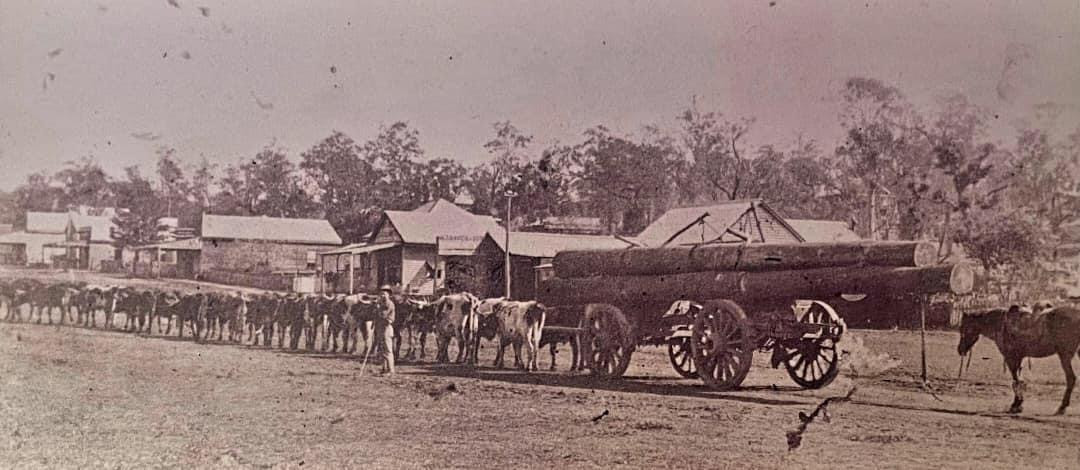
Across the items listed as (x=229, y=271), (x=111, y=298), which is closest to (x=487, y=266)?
(x=229, y=271)

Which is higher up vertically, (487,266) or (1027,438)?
(487,266)

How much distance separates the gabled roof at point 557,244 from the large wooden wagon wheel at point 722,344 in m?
1.06

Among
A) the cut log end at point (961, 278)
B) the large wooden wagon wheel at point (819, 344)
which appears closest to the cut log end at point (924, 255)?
the cut log end at point (961, 278)

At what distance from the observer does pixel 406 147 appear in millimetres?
8031

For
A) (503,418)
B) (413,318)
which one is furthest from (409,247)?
(413,318)

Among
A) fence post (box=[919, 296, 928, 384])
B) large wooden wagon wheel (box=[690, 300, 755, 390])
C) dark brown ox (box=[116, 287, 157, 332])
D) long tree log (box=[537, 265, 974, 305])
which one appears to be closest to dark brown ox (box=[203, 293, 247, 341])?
dark brown ox (box=[116, 287, 157, 332])

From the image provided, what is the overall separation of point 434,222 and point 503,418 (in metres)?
1.97

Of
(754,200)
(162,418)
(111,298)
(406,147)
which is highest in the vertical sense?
(406,147)

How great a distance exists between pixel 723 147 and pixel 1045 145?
2.24 meters

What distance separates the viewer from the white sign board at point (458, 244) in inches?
322

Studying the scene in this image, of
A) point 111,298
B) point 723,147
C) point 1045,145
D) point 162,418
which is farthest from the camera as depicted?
point 111,298

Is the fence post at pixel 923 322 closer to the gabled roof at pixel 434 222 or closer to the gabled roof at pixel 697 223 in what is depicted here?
the gabled roof at pixel 697 223

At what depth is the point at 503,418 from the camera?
7105 millimetres

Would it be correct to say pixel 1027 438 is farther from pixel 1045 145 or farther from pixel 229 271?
pixel 229 271
